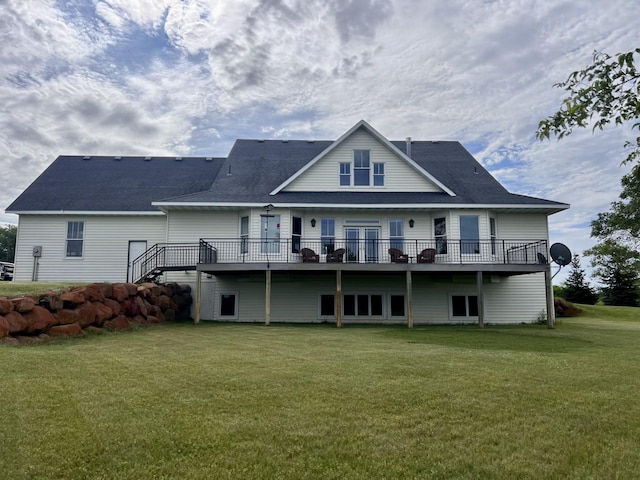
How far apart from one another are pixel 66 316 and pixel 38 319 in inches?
30.6

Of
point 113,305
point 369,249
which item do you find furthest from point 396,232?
point 113,305

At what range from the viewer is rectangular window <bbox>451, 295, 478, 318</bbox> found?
767 inches

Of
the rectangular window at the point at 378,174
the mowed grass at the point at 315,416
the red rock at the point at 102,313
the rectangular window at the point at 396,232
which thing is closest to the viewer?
the mowed grass at the point at 315,416

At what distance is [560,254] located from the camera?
55.7 feet

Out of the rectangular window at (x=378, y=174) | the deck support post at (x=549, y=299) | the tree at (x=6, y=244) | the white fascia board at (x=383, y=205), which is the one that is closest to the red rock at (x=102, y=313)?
the white fascia board at (x=383, y=205)

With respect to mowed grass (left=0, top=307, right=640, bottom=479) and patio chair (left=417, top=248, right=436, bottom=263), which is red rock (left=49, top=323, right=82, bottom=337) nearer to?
mowed grass (left=0, top=307, right=640, bottom=479)

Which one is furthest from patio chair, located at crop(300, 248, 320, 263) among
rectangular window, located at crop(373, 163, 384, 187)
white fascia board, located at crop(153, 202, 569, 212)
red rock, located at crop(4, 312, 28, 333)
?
red rock, located at crop(4, 312, 28, 333)

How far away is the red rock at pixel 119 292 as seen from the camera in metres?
13.3

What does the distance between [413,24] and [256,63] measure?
6809 mm

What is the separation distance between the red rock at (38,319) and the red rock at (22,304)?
0.33 ft

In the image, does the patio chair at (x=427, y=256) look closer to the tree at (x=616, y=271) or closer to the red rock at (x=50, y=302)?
the red rock at (x=50, y=302)

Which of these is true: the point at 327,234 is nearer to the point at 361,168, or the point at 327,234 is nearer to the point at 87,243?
the point at 361,168

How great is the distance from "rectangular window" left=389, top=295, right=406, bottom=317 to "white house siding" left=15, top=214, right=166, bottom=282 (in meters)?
10.1

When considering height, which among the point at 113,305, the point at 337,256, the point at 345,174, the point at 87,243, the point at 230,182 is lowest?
the point at 113,305
